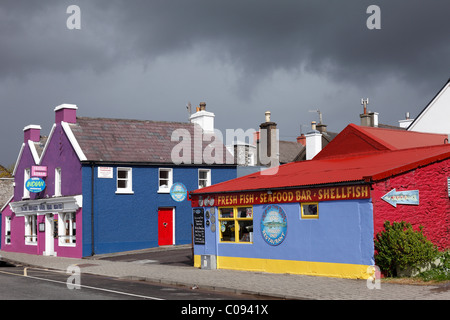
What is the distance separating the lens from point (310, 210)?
18.8 meters

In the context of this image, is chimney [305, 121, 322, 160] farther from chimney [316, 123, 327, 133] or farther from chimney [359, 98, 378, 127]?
chimney [316, 123, 327, 133]

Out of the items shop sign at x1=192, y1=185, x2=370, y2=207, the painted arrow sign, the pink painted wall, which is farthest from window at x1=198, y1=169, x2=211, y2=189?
the painted arrow sign

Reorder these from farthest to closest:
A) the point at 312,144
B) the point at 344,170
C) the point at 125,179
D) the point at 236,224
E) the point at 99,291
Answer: the point at 312,144, the point at 125,179, the point at 236,224, the point at 344,170, the point at 99,291

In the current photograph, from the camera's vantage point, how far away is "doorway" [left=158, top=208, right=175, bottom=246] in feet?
111

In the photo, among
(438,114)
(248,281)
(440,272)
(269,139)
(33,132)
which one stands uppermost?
(33,132)

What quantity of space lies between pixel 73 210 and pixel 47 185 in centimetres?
495

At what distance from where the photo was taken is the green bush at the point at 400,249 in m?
16.1

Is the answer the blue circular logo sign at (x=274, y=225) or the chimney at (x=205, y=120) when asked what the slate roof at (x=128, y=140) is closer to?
the chimney at (x=205, y=120)

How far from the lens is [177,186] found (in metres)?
34.3

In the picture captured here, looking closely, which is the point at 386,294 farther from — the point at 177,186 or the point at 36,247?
the point at 36,247

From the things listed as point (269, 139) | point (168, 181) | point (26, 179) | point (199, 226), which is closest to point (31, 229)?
point (26, 179)

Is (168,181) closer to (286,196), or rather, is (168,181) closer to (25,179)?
(25,179)

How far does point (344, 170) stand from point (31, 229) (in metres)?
26.6

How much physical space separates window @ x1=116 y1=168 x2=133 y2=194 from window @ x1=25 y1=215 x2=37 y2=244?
8.69 metres
